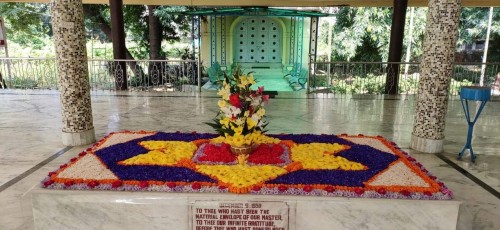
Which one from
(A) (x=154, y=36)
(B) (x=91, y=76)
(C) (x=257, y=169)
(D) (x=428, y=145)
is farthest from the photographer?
(A) (x=154, y=36)

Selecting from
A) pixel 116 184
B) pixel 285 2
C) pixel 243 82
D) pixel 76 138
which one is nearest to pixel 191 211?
pixel 116 184

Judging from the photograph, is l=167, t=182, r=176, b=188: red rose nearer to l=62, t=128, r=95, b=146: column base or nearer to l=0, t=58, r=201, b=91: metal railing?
l=62, t=128, r=95, b=146: column base

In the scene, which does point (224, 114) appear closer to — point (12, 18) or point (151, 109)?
point (151, 109)

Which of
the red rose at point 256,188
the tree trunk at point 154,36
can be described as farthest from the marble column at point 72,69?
the tree trunk at point 154,36

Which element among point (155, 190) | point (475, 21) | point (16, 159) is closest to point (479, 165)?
point (155, 190)

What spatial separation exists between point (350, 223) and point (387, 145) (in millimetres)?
1406

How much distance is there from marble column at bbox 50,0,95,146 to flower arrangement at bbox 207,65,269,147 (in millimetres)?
2276

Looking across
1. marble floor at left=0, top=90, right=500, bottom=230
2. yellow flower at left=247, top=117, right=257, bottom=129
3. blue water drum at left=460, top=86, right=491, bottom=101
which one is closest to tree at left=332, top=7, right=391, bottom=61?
marble floor at left=0, top=90, right=500, bottom=230

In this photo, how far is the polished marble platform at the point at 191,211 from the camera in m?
2.59

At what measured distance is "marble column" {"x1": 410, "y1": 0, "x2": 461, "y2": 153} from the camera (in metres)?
4.28

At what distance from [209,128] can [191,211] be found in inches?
121

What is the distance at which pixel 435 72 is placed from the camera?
441cm

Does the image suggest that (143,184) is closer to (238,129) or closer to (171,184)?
(171,184)

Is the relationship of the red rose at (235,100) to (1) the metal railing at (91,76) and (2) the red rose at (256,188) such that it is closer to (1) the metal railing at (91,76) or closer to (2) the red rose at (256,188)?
(2) the red rose at (256,188)
